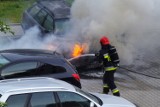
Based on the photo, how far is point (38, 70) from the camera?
36.8ft

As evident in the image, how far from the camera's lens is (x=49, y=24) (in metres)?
16.3

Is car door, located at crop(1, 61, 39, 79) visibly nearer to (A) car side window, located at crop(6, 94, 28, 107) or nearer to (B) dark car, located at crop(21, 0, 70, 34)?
(A) car side window, located at crop(6, 94, 28, 107)

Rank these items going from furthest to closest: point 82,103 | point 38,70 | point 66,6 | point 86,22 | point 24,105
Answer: point 66,6 → point 86,22 → point 38,70 → point 82,103 → point 24,105

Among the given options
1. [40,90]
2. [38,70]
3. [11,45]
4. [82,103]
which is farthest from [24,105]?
[11,45]

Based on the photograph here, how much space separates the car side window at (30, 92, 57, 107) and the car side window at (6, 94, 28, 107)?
0.49 feet

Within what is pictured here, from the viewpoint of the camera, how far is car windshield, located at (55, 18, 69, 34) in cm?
1580

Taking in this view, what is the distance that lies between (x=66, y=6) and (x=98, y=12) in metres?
1.67

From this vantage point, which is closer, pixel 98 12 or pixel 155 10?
pixel 98 12

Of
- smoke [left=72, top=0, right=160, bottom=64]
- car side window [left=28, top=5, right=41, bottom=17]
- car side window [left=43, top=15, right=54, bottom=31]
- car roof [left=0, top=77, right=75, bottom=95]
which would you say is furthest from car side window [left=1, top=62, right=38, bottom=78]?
car side window [left=28, top=5, right=41, bottom=17]

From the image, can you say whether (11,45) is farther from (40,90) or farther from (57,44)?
(40,90)

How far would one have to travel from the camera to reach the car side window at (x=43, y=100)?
27.8 ft

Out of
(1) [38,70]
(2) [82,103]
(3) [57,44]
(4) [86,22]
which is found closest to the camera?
(2) [82,103]

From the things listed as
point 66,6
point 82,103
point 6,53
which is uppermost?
point 66,6

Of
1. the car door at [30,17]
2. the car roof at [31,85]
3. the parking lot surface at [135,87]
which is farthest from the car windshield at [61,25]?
the car roof at [31,85]
